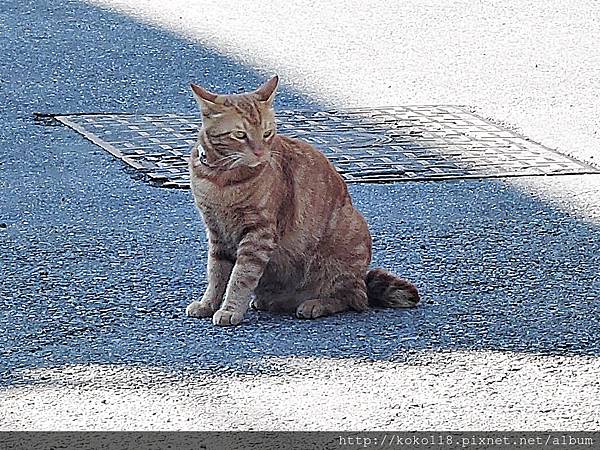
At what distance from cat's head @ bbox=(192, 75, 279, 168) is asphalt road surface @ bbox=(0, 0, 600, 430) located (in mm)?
589

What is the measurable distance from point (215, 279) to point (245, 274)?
18cm

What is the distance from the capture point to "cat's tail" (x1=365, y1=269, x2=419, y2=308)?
484 cm

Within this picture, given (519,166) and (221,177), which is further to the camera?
(519,166)

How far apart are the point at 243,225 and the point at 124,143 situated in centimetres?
279

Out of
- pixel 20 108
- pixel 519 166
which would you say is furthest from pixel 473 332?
pixel 20 108

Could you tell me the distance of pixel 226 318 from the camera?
4590mm

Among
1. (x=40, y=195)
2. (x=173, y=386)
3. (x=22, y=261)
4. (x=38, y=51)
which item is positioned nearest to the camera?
(x=173, y=386)

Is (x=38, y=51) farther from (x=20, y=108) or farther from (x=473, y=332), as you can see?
(x=473, y=332)

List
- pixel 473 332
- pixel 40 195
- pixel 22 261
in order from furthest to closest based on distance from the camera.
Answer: pixel 40 195 < pixel 22 261 < pixel 473 332

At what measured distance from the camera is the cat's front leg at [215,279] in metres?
4.71

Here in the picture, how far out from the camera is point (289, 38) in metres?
10.3

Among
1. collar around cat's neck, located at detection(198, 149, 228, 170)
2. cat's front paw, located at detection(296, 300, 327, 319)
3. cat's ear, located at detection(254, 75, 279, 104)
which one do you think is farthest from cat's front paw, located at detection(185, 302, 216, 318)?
cat's ear, located at detection(254, 75, 279, 104)

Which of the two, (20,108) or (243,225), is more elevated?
(243,225)

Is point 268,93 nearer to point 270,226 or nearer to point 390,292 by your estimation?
point 270,226
